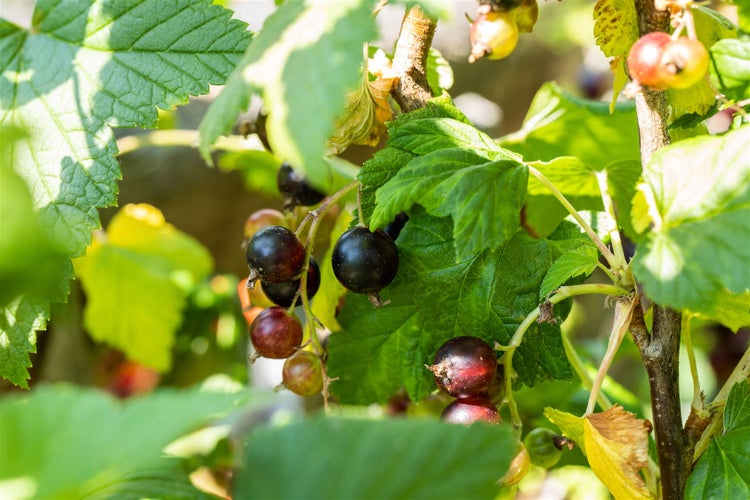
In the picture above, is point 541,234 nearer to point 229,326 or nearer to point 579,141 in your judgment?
point 579,141

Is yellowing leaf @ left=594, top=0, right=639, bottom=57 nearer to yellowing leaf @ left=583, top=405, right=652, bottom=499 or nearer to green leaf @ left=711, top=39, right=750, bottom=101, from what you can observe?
green leaf @ left=711, top=39, right=750, bottom=101

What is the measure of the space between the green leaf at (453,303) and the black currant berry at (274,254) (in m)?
0.10

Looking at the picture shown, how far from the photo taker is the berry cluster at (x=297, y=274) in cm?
64

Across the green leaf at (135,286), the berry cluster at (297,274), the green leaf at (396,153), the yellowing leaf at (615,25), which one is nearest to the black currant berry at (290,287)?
the berry cluster at (297,274)

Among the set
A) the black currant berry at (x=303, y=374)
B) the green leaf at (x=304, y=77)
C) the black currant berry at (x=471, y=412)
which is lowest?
the black currant berry at (x=471, y=412)

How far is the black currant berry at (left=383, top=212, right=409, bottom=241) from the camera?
0.74 meters

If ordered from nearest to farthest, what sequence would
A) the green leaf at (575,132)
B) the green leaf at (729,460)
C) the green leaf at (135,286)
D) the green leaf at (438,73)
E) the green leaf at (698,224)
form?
1. the green leaf at (698,224)
2. the green leaf at (729,460)
3. the green leaf at (438,73)
4. the green leaf at (575,132)
5. the green leaf at (135,286)

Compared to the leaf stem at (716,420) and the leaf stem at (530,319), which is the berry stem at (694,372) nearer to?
Result: the leaf stem at (716,420)

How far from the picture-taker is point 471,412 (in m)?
0.59

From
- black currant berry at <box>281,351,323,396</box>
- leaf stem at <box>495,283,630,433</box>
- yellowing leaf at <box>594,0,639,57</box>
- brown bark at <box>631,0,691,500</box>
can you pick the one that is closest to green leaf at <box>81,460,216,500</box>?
black currant berry at <box>281,351,323,396</box>

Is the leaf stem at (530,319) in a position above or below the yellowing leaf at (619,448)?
above

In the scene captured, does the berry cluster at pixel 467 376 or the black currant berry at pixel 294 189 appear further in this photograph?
the black currant berry at pixel 294 189

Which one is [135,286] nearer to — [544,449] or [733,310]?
[544,449]

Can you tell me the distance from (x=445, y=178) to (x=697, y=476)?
317 millimetres
